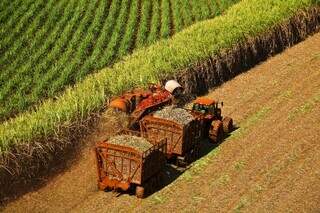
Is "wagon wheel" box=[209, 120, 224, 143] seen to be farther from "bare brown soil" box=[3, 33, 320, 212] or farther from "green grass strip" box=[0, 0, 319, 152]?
"green grass strip" box=[0, 0, 319, 152]

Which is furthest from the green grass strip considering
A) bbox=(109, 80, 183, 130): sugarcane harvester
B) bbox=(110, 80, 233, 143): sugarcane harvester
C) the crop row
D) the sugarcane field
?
the crop row

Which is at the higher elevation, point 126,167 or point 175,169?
point 126,167

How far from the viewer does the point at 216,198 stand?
20.3 meters

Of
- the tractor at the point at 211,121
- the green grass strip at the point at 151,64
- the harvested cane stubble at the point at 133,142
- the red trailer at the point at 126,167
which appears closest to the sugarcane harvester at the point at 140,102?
the green grass strip at the point at 151,64

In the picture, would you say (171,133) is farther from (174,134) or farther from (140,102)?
(140,102)

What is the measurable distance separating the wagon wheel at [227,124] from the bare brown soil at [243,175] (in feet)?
0.98

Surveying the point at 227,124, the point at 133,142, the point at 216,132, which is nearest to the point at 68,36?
the point at 227,124

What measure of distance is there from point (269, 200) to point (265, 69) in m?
14.7

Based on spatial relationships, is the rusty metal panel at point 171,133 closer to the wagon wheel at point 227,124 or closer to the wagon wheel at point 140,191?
the wagon wheel at point 140,191

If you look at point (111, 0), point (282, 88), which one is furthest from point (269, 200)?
point (111, 0)

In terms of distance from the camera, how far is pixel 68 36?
117ft

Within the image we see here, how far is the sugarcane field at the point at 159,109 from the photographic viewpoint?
67.1 feet

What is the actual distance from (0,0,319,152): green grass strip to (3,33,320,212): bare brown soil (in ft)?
5.54

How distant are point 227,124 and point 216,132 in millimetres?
1103
